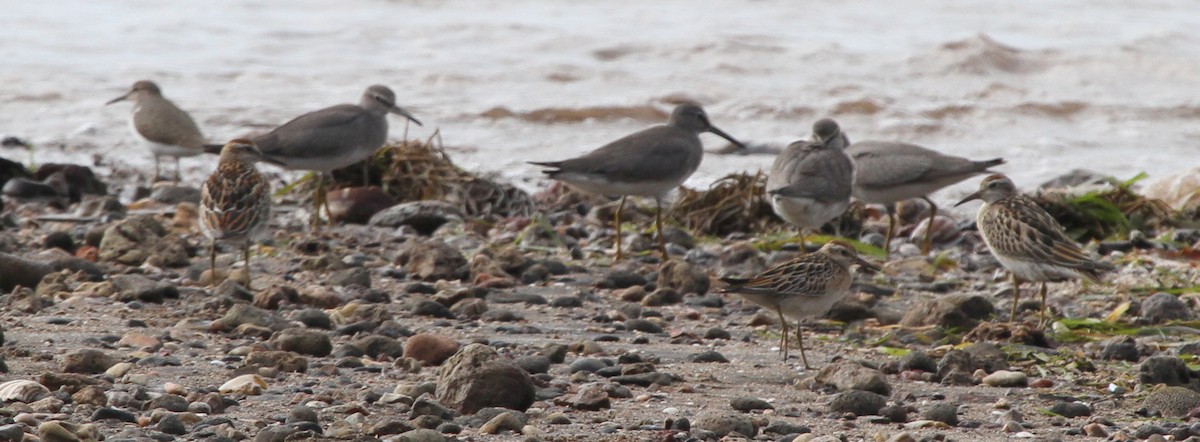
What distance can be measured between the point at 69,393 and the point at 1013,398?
3.12 m

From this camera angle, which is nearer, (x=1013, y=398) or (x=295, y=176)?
(x=1013, y=398)

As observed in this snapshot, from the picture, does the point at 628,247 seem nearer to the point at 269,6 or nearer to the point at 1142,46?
the point at 1142,46

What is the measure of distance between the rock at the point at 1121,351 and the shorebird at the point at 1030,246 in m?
0.57

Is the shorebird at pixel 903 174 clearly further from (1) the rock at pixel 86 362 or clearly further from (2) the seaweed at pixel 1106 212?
(1) the rock at pixel 86 362

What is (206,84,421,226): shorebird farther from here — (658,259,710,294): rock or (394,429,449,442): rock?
(394,429,449,442): rock

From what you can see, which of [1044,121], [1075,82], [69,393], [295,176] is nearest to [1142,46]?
[1075,82]

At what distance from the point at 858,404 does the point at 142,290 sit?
337 cm

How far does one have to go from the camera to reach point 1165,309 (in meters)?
6.51

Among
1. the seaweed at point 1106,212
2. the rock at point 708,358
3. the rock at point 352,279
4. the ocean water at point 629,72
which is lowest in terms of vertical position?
the ocean water at point 629,72

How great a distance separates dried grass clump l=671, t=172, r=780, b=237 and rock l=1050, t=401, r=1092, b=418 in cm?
447

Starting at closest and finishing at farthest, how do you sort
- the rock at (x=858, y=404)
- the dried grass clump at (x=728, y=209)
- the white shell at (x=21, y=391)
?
the white shell at (x=21, y=391) < the rock at (x=858, y=404) < the dried grass clump at (x=728, y=209)

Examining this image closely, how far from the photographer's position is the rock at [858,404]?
4.95 meters

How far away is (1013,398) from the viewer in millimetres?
5234

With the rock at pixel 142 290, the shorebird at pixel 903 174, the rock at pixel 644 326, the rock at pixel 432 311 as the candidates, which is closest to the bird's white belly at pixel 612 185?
the shorebird at pixel 903 174
